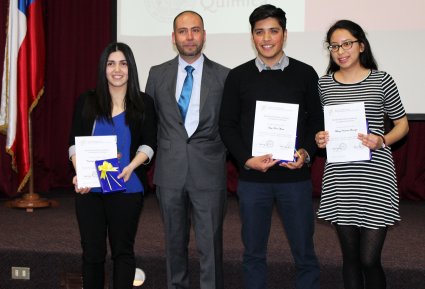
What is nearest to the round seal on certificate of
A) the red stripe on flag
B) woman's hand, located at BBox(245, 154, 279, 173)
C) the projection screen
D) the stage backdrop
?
the projection screen

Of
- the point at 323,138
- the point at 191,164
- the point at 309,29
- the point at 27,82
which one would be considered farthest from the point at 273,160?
the point at 27,82

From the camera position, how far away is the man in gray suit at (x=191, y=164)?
10.5ft

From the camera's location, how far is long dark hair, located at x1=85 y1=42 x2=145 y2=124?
119 inches

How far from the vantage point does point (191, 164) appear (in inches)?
126

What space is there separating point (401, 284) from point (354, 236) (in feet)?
3.15

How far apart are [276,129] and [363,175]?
493 millimetres

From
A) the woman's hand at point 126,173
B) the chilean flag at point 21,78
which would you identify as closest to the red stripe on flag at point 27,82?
the chilean flag at point 21,78

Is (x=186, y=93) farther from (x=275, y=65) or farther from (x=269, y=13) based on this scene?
(x=269, y=13)

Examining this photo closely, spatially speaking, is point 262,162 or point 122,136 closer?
point 262,162

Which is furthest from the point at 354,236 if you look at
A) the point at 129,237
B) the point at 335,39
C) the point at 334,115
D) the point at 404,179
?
the point at 404,179

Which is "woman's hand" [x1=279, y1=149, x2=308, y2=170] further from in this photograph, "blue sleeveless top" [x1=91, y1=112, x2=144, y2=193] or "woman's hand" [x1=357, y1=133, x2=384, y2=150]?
Answer: "blue sleeveless top" [x1=91, y1=112, x2=144, y2=193]

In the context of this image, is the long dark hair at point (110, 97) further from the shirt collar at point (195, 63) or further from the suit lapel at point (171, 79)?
the shirt collar at point (195, 63)

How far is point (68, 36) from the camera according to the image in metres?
6.39

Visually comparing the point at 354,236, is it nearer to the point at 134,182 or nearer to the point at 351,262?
the point at 351,262
